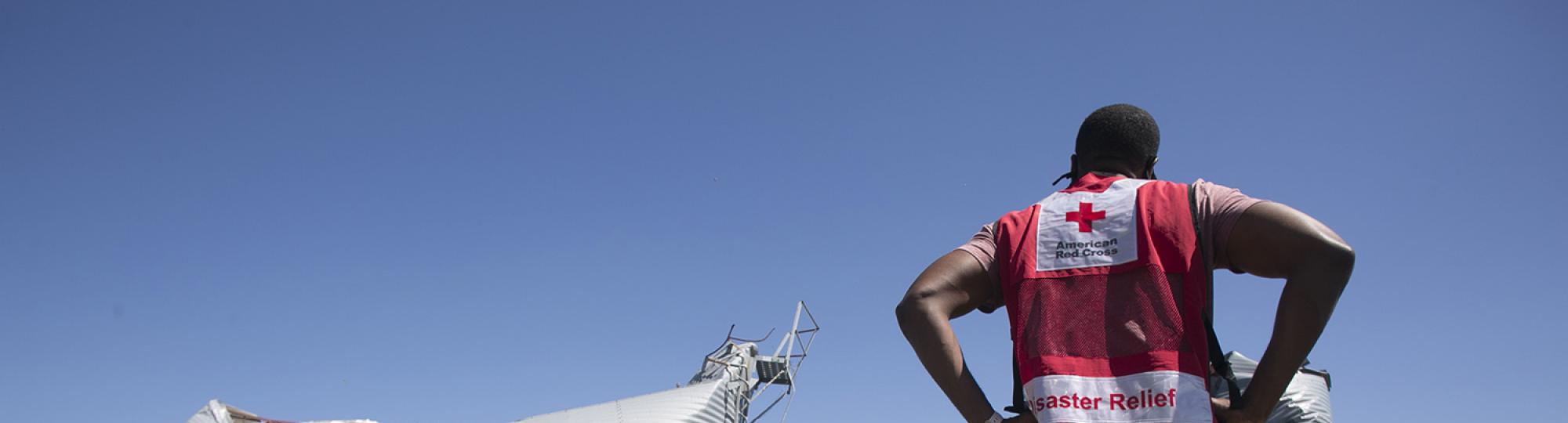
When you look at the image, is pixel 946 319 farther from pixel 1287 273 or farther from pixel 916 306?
pixel 1287 273

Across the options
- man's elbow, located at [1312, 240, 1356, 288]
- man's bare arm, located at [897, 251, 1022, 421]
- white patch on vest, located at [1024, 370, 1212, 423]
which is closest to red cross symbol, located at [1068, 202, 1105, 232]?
man's bare arm, located at [897, 251, 1022, 421]

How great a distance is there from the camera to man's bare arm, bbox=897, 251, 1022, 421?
253 cm

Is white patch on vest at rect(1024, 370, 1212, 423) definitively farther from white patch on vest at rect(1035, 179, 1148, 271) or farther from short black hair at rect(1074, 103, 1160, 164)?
short black hair at rect(1074, 103, 1160, 164)

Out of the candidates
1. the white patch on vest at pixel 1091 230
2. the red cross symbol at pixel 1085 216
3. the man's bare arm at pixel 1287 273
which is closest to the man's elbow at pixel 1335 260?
the man's bare arm at pixel 1287 273

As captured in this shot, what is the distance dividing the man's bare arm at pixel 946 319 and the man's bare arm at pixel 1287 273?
57cm

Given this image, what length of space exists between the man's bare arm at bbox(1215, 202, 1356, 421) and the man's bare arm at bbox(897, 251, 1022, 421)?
57 cm

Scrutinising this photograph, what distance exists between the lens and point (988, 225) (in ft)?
9.24

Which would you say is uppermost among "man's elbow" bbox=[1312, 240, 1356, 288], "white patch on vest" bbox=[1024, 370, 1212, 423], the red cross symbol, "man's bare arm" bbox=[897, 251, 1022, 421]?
the red cross symbol

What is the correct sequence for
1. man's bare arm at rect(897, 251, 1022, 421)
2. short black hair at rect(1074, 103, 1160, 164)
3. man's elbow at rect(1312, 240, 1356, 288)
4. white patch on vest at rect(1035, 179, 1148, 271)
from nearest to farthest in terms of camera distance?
man's elbow at rect(1312, 240, 1356, 288)
white patch on vest at rect(1035, 179, 1148, 271)
man's bare arm at rect(897, 251, 1022, 421)
short black hair at rect(1074, 103, 1160, 164)

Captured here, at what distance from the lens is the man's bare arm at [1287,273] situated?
84.1 inches

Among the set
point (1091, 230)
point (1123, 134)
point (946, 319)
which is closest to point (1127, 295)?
point (1091, 230)

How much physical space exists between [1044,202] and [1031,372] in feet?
1.64

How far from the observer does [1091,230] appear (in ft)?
8.09

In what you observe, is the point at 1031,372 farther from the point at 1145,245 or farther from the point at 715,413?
the point at 715,413
